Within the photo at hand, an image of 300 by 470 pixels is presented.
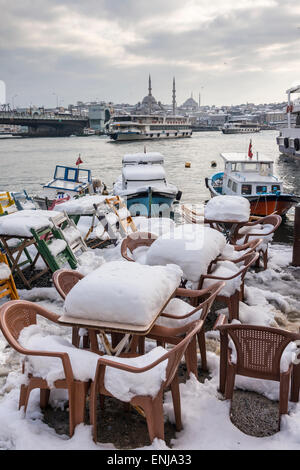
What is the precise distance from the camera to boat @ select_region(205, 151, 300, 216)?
15491 millimetres

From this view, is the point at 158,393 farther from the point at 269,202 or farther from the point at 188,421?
the point at 269,202

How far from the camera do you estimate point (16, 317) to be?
10.8 ft

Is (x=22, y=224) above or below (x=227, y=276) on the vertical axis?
above

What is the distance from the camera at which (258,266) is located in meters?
7.77

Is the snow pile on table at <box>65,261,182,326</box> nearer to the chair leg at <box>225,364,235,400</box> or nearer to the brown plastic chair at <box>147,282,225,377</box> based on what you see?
the brown plastic chair at <box>147,282,225,377</box>

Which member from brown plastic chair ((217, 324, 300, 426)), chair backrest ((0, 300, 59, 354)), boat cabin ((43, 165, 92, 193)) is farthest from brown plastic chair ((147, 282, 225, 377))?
boat cabin ((43, 165, 92, 193))

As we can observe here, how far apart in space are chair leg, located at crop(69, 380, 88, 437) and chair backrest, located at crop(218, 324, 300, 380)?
1.26m

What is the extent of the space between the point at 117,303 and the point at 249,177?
14.6 m

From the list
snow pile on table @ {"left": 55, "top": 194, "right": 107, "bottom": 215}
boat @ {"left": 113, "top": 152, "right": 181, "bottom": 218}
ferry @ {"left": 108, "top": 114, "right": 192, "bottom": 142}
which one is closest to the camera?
snow pile on table @ {"left": 55, "top": 194, "right": 107, "bottom": 215}

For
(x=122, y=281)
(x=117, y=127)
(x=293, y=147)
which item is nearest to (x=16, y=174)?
(x=293, y=147)

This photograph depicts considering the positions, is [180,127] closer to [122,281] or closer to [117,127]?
[117,127]

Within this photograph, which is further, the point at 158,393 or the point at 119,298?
the point at 119,298

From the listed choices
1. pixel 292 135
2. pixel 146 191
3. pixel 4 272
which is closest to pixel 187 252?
pixel 4 272
